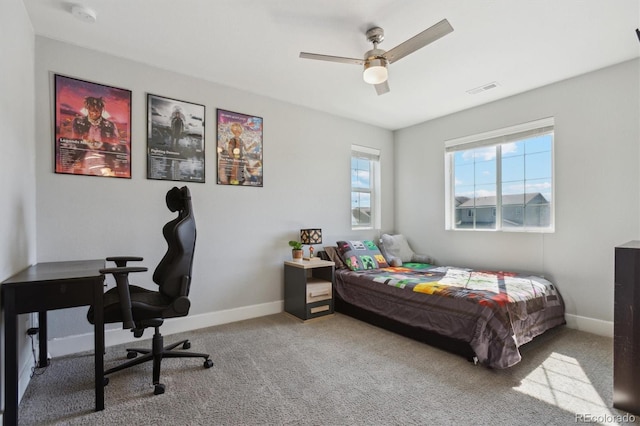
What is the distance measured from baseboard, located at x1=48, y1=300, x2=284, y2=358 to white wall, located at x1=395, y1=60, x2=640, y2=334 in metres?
2.89

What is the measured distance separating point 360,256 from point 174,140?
2574 millimetres

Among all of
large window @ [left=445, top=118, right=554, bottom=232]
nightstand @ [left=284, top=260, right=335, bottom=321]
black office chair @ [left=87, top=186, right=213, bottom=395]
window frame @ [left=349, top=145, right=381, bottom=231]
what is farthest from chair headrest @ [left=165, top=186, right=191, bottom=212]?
large window @ [left=445, top=118, right=554, bottom=232]

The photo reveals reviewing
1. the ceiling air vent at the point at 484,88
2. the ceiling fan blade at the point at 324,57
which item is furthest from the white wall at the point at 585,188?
the ceiling fan blade at the point at 324,57

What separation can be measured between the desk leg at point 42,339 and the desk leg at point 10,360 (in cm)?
82

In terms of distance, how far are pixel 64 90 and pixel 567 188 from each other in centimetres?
496

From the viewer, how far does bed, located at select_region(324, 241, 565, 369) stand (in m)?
2.33

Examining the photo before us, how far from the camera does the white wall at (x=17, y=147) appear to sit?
173cm

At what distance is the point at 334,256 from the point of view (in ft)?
13.3

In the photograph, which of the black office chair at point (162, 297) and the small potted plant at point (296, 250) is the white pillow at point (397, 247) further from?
the black office chair at point (162, 297)

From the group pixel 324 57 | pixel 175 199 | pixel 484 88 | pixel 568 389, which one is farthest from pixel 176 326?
pixel 484 88

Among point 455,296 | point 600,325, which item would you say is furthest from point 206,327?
point 600,325

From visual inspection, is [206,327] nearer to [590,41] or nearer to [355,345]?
[355,345]

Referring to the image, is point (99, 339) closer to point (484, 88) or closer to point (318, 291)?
point (318, 291)

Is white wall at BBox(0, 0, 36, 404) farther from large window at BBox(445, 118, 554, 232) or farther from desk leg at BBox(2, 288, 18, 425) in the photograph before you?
large window at BBox(445, 118, 554, 232)
